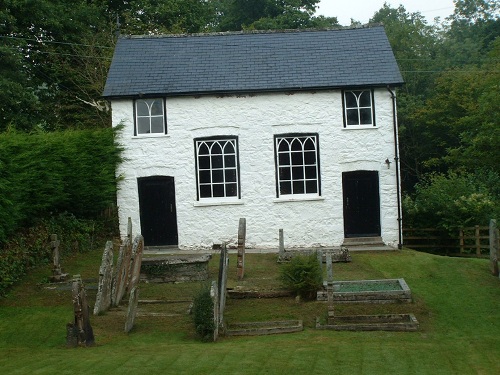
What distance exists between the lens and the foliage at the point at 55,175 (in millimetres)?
19172

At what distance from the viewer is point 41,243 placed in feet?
70.8

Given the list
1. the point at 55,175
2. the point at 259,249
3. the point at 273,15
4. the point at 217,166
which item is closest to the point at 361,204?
the point at 259,249

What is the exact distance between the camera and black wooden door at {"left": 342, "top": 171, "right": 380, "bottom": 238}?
84.9ft

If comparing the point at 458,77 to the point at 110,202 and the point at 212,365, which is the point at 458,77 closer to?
the point at 110,202

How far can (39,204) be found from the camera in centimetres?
2141

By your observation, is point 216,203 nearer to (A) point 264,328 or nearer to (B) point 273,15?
(A) point 264,328

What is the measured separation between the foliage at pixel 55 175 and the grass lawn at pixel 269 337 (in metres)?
1.90

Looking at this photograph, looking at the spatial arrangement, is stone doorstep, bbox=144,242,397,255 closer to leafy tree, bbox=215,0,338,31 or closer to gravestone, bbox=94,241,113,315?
gravestone, bbox=94,241,113,315

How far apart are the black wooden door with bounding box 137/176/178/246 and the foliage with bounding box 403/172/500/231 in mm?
8771

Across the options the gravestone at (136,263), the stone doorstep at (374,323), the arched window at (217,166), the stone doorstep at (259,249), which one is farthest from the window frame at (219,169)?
the stone doorstep at (374,323)

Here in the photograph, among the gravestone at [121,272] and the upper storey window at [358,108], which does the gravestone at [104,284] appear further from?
the upper storey window at [358,108]

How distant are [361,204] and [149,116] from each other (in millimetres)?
7804

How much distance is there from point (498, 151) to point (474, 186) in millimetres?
7364

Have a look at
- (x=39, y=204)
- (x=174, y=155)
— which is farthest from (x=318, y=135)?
(x=39, y=204)
